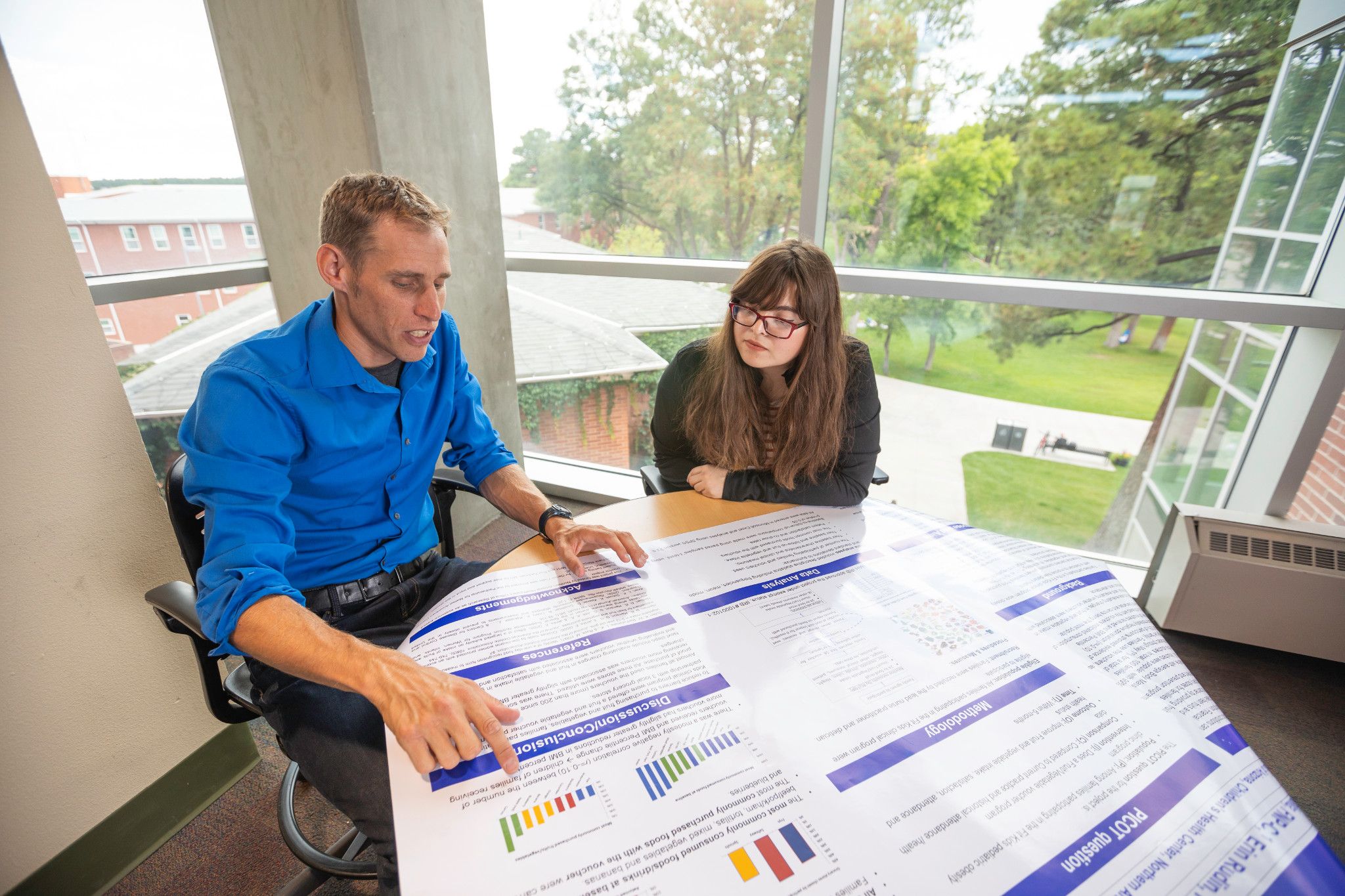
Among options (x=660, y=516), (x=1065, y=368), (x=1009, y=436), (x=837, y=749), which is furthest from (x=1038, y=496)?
(x=837, y=749)

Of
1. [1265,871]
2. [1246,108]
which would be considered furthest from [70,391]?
[1246,108]

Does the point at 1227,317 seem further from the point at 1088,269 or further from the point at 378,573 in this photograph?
the point at 378,573

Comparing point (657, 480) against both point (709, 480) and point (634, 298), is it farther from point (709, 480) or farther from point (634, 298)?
point (634, 298)

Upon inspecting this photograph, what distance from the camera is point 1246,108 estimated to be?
1966 millimetres

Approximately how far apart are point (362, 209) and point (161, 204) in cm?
185

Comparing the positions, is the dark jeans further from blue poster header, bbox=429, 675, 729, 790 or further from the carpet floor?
the carpet floor

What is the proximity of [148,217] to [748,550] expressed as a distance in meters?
2.68

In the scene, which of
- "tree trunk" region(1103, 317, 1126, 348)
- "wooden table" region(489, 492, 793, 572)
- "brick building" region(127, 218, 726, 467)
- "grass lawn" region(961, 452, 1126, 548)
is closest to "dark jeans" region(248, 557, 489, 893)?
"wooden table" region(489, 492, 793, 572)

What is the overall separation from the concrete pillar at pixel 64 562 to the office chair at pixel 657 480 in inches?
46.7

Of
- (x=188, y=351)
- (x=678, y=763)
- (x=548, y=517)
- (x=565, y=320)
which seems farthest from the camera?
(x=565, y=320)

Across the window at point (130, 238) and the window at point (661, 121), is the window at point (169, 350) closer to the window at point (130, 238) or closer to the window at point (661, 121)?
the window at point (130, 238)

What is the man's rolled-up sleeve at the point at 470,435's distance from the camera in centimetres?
159

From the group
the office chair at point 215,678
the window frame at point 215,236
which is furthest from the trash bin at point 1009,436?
the window frame at point 215,236

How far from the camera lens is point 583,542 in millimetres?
1219
